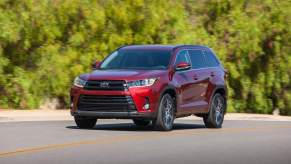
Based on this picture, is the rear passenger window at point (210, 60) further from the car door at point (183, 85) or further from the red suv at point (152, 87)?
the car door at point (183, 85)

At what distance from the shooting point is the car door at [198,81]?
2051cm

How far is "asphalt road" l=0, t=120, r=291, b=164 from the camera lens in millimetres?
13828

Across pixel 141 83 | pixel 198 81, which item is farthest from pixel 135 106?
pixel 198 81

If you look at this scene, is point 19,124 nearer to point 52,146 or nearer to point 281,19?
point 52,146

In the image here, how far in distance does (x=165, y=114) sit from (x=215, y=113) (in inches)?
100

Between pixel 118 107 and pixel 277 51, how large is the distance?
15.4 metres

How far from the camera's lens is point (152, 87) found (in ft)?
61.6

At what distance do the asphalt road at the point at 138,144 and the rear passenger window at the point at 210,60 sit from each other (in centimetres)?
147

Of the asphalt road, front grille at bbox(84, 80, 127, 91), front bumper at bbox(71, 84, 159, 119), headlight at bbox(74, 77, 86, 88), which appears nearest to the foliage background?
the asphalt road

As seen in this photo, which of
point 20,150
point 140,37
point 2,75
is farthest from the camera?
point 140,37

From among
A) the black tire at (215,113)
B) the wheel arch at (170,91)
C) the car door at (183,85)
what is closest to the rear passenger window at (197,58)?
the car door at (183,85)

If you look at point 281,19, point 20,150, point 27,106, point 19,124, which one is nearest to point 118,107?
point 19,124

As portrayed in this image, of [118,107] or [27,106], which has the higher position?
[118,107]

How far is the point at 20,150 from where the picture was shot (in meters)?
14.6
